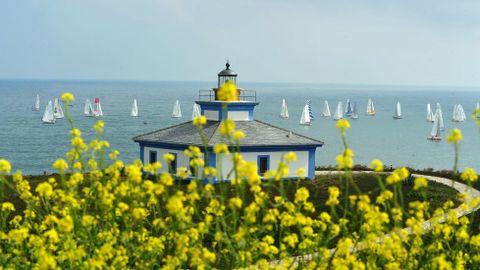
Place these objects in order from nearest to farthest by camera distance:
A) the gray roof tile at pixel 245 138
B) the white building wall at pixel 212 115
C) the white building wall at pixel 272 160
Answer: the white building wall at pixel 272 160
the gray roof tile at pixel 245 138
the white building wall at pixel 212 115

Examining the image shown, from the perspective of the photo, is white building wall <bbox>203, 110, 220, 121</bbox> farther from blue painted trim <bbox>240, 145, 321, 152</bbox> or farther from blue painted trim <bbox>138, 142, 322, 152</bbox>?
blue painted trim <bbox>240, 145, 321, 152</bbox>

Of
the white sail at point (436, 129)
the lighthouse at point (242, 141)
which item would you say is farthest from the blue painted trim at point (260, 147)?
the white sail at point (436, 129)

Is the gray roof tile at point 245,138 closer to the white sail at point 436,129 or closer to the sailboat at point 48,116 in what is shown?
the white sail at point 436,129

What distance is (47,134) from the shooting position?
339 ft

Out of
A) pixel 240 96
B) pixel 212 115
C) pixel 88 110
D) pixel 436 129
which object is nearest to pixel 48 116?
pixel 88 110

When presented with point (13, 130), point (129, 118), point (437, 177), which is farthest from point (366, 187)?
point (129, 118)

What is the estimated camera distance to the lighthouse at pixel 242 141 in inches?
1405

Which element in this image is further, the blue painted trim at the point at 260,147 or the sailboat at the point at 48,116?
the sailboat at the point at 48,116

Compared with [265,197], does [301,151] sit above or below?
below

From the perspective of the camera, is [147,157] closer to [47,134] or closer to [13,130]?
[47,134]

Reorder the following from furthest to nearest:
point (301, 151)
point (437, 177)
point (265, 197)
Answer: point (437, 177) → point (301, 151) → point (265, 197)

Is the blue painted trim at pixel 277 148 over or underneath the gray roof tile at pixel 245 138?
underneath

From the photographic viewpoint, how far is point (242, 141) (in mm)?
36062

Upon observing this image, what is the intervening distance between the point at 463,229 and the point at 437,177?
1208 inches
